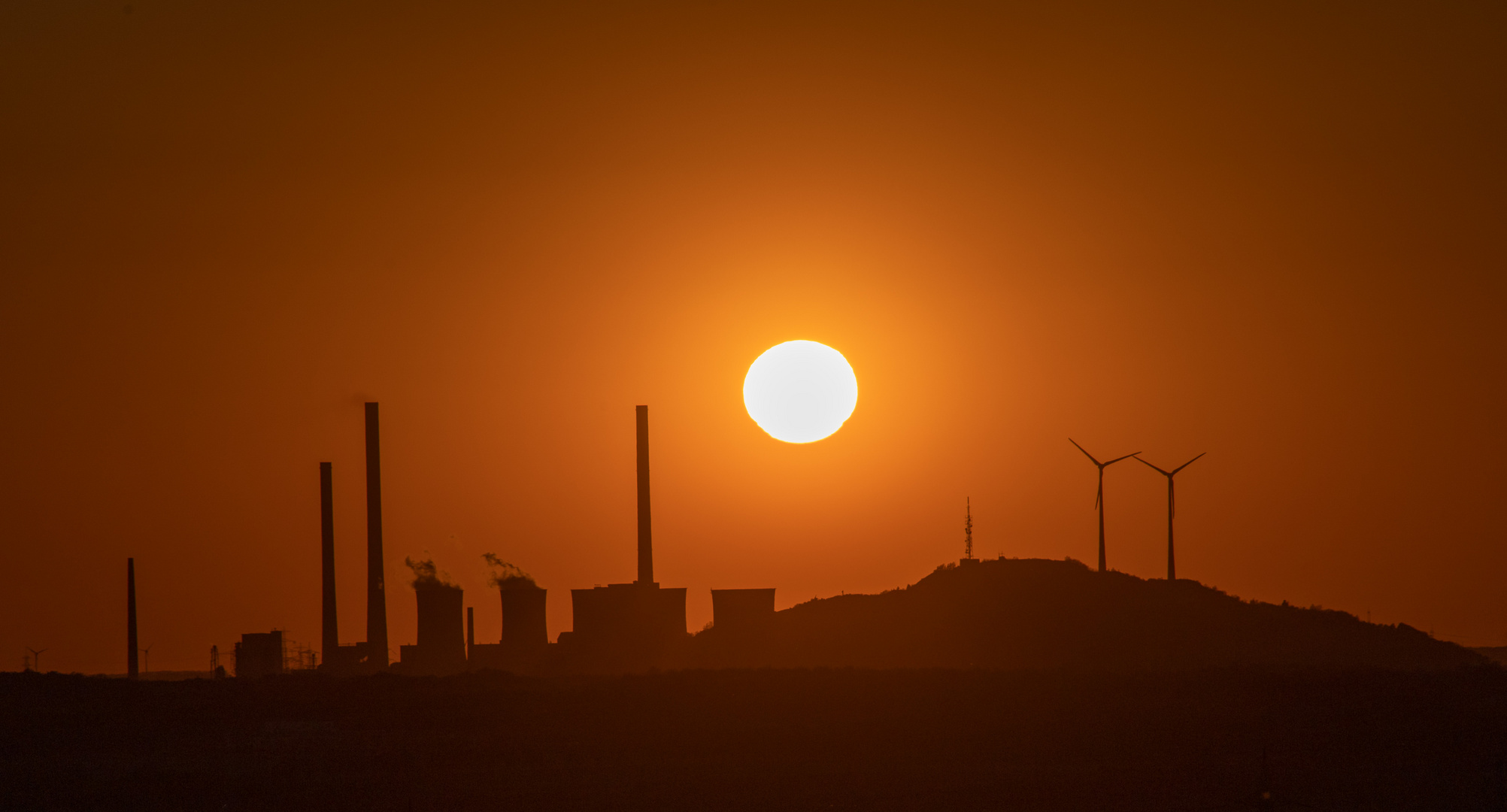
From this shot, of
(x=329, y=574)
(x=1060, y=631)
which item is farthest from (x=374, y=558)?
(x=1060, y=631)

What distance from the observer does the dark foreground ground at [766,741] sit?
88.7 feet

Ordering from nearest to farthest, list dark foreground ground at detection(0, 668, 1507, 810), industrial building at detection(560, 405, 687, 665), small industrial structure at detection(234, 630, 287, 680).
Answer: dark foreground ground at detection(0, 668, 1507, 810) < industrial building at detection(560, 405, 687, 665) < small industrial structure at detection(234, 630, 287, 680)

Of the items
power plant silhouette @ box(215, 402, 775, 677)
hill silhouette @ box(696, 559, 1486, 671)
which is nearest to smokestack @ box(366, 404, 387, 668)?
power plant silhouette @ box(215, 402, 775, 677)

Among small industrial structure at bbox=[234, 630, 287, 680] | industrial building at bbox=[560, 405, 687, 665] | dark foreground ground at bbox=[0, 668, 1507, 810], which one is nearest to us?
dark foreground ground at bbox=[0, 668, 1507, 810]

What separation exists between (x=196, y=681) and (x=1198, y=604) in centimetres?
3686

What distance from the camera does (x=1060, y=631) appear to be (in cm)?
5856

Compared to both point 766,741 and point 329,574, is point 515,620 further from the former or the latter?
point 766,741

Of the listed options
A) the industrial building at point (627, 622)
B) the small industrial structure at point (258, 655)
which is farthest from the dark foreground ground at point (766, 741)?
the small industrial structure at point (258, 655)

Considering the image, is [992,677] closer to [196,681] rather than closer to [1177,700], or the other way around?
[1177,700]

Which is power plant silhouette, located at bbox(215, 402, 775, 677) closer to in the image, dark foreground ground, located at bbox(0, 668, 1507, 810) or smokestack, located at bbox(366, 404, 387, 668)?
smokestack, located at bbox(366, 404, 387, 668)

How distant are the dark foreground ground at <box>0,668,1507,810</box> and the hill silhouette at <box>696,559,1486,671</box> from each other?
39.1 feet

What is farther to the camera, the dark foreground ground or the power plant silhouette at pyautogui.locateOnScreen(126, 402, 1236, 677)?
the power plant silhouette at pyautogui.locateOnScreen(126, 402, 1236, 677)

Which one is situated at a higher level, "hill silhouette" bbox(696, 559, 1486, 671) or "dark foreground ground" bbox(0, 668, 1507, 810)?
"dark foreground ground" bbox(0, 668, 1507, 810)

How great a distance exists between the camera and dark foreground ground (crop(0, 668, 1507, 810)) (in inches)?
1064
